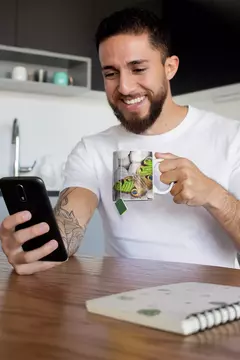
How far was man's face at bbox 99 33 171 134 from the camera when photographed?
155cm

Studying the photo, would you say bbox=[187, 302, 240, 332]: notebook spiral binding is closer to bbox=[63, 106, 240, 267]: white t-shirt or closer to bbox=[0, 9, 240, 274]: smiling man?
bbox=[0, 9, 240, 274]: smiling man

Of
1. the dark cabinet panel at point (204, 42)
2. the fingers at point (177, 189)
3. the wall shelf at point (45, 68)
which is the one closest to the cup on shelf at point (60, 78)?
the wall shelf at point (45, 68)

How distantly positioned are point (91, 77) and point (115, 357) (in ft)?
10.5

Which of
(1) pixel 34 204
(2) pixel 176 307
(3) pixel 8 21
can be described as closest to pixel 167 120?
(1) pixel 34 204

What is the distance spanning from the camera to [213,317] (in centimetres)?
63

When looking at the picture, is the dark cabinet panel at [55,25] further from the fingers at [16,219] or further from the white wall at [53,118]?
the fingers at [16,219]

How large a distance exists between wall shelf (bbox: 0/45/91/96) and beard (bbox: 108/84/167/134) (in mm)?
1720

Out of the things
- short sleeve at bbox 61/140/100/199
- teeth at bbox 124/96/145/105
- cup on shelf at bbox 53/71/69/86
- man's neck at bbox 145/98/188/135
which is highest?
cup on shelf at bbox 53/71/69/86

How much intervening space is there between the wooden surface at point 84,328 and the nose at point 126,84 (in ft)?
2.12

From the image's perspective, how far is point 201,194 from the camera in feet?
4.03

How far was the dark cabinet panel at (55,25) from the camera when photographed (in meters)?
3.33

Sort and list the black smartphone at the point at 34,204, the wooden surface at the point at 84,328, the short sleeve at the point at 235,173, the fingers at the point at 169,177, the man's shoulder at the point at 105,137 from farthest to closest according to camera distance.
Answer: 1. the man's shoulder at the point at 105,137
2. the short sleeve at the point at 235,173
3. the fingers at the point at 169,177
4. the black smartphone at the point at 34,204
5. the wooden surface at the point at 84,328

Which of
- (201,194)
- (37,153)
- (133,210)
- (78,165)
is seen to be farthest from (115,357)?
(37,153)

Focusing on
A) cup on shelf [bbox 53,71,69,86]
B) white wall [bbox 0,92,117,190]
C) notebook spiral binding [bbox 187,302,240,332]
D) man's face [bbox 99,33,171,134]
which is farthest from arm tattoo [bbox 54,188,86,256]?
cup on shelf [bbox 53,71,69,86]
